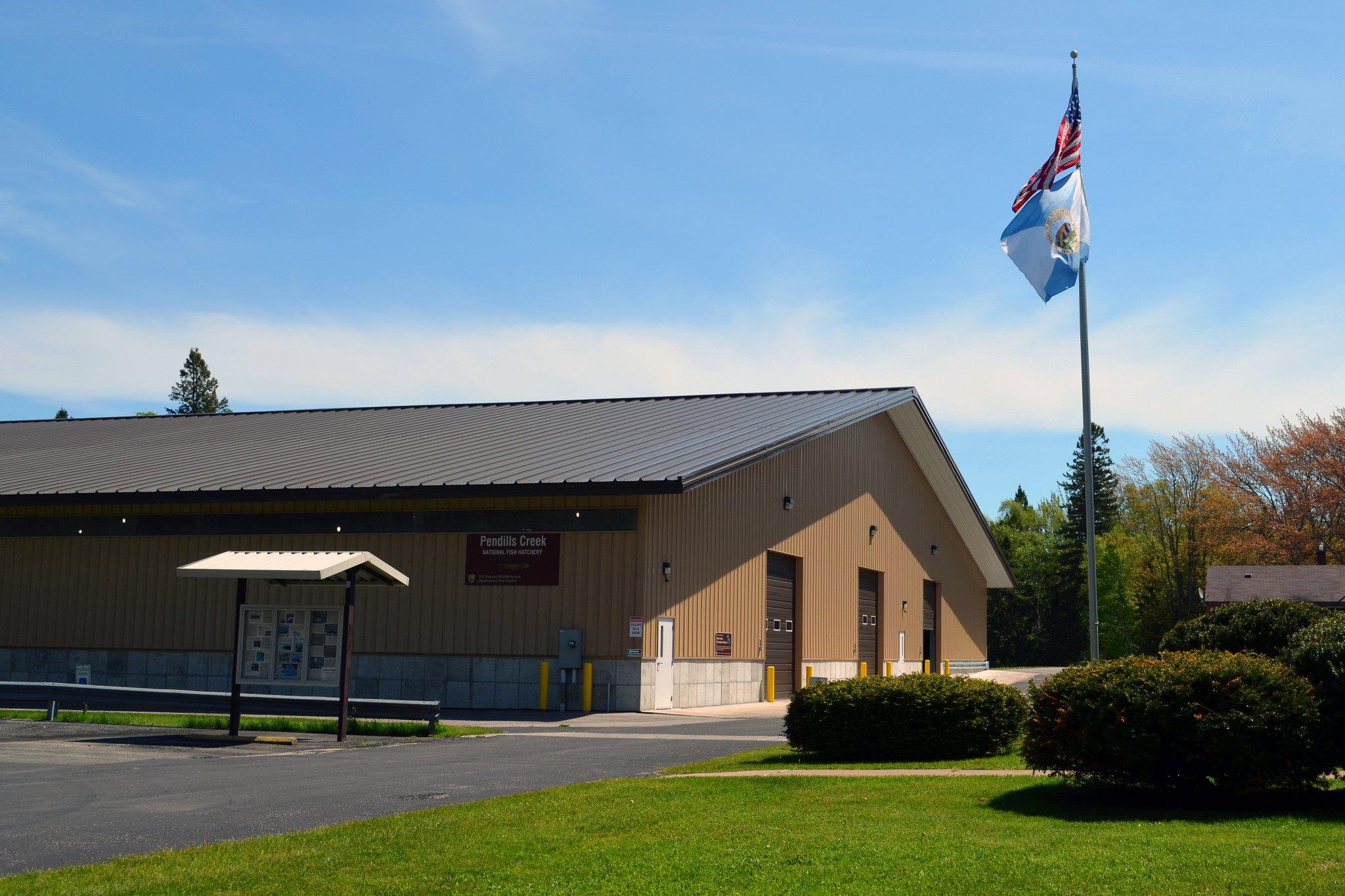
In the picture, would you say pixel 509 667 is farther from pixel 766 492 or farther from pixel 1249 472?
pixel 1249 472

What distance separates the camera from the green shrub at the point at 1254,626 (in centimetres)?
1452

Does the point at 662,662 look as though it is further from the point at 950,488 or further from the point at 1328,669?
the point at 950,488

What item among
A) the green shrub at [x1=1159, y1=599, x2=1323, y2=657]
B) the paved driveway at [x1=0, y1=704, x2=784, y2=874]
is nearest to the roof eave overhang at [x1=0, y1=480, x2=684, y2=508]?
the paved driveway at [x1=0, y1=704, x2=784, y2=874]

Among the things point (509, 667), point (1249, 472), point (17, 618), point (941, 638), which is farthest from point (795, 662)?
point (1249, 472)

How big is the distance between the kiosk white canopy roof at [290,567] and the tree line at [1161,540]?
146 ft

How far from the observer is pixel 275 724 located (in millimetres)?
20328

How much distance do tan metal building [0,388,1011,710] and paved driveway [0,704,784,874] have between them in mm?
3555

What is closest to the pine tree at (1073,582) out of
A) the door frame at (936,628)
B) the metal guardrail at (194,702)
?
the door frame at (936,628)

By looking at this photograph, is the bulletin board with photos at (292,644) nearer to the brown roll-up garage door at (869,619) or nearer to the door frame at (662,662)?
the door frame at (662,662)

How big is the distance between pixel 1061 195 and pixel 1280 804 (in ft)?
43.3

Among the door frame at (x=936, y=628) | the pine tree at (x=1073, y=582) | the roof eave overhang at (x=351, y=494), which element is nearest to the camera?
the roof eave overhang at (x=351, y=494)

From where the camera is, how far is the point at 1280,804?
10711 mm

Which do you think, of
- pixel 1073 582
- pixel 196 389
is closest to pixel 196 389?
→ pixel 196 389

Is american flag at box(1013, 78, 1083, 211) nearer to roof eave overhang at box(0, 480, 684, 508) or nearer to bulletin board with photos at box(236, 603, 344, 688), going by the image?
roof eave overhang at box(0, 480, 684, 508)
